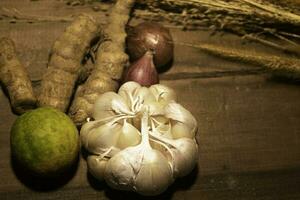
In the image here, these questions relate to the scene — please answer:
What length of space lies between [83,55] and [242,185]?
0.50 meters

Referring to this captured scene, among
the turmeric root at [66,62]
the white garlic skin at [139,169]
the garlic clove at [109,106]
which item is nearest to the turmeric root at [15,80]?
the turmeric root at [66,62]

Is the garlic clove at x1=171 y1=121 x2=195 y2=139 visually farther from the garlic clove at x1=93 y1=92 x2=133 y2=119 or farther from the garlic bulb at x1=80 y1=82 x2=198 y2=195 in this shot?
the garlic clove at x1=93 y1=92 x2=133 y2=119

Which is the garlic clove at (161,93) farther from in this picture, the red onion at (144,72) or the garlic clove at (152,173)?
the garlic clove at (152,173)

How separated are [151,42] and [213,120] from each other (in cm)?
25

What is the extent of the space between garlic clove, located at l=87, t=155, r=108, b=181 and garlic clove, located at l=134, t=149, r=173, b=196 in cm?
8

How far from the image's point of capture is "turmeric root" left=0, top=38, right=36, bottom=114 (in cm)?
96

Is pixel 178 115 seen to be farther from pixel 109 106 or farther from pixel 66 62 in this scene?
pixel 66 62

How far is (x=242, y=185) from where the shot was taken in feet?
3.26

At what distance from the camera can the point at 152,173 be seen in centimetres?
84

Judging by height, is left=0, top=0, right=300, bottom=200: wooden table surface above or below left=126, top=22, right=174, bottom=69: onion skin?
below

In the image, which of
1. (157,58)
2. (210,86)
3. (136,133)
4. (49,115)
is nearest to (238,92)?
(210,86)

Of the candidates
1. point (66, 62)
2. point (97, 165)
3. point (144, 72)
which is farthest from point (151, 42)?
point (97, 165)

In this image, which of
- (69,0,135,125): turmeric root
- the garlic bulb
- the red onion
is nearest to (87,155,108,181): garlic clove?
the garlic bulb

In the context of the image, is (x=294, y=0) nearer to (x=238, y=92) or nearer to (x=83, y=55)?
(x=238, y=92)
